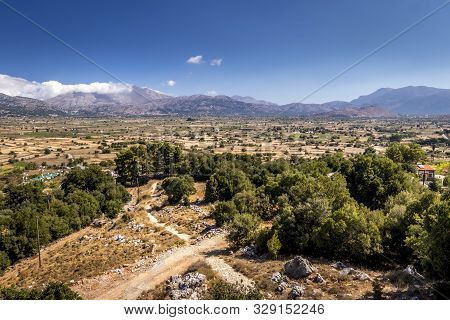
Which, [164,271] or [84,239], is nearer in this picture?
[164,271]

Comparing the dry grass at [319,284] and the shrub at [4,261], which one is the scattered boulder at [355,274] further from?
the shrub at [4,261]

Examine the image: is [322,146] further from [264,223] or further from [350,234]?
[350,234]

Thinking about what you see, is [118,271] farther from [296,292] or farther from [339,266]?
[339,266]

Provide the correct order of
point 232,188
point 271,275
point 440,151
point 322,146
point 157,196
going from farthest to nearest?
point 322,146, point 440,151, point 157,196, point 232,188, point 271,275

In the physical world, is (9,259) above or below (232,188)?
below

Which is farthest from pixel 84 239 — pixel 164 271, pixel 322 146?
pixel 322 146

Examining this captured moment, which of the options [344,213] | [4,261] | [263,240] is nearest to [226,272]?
[263,240]
